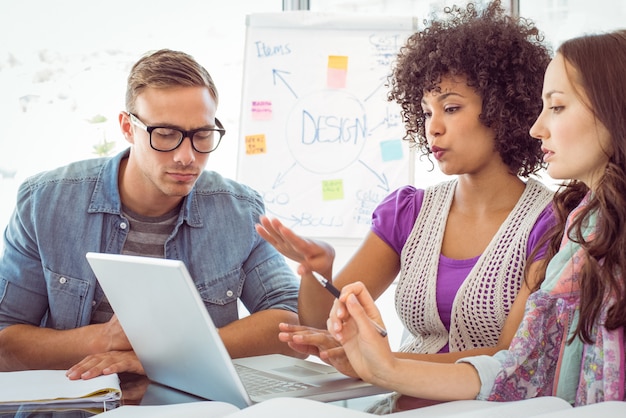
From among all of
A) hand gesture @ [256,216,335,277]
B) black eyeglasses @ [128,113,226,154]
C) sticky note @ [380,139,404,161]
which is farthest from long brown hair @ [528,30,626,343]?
sticky note @ [380,139,404,161]

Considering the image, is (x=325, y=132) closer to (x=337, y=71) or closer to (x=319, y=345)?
(x=337, y=71)

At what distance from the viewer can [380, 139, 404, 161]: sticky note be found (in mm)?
3107

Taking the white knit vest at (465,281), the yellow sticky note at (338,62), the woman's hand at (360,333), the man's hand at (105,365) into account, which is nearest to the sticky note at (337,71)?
the yellow sticky note at (338,62)

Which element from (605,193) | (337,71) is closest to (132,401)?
(605,193)

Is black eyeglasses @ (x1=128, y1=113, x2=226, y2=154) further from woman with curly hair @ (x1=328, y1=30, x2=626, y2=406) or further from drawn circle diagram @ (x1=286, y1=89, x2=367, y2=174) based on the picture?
drawn circle diagram @ (x1=286, y1=89, x2=367, y2=174)

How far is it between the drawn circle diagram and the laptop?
1.87m

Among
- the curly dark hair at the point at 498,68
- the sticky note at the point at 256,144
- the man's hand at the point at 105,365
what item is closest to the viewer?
the man's hand at the point at 105,365

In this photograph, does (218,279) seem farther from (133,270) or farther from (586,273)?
(586,273)

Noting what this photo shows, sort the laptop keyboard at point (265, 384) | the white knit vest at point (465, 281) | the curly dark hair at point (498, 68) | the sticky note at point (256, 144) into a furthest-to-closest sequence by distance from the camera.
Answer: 1. the sticky note at point (256, 144)
2. the curly dark hair at point (498, 68)
3. the white knit vest at point (465, 281)
4. the laptop keyboard at point (265, 384)

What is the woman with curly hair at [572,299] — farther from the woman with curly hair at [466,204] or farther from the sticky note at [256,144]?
the sticky note at [256,144]

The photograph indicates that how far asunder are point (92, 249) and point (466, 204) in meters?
0.84

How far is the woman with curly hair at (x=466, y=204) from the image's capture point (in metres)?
1.53

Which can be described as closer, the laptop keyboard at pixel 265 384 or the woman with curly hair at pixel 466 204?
the laptop keyboard at pixel 265 384

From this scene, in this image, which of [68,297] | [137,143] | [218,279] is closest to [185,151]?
[137,143]
